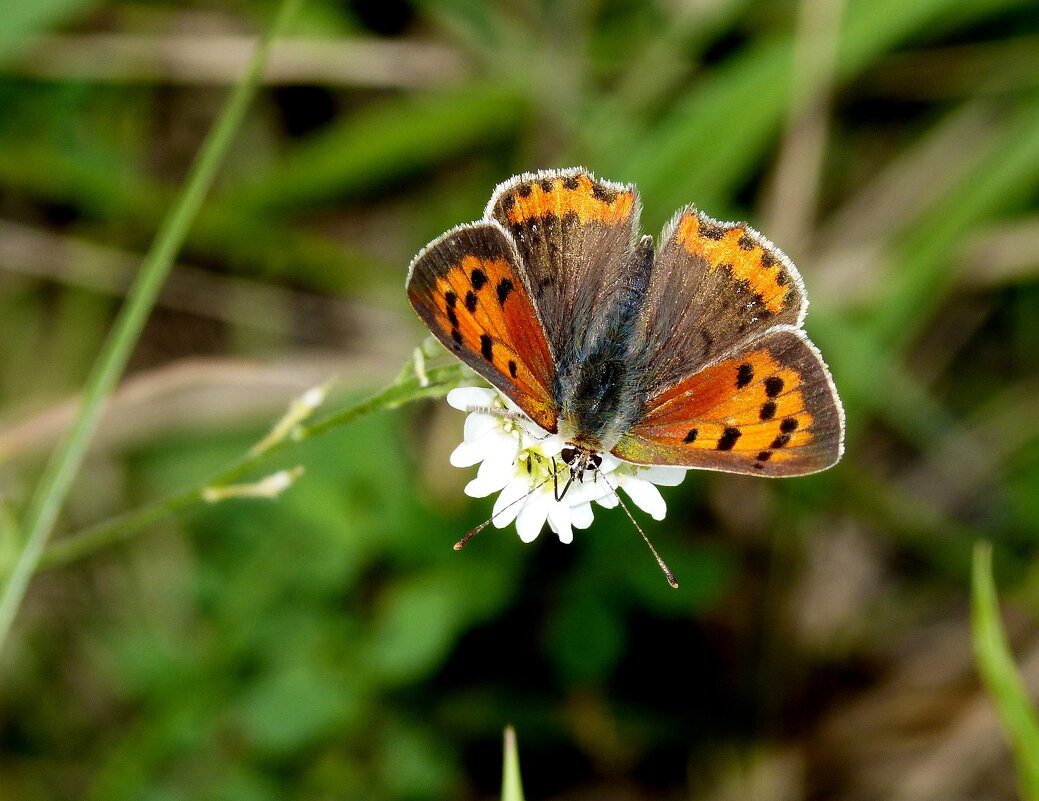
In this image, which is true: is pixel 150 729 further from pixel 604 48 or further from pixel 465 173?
pixel 604 48

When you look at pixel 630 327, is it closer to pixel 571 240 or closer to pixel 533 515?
pixel 571 240

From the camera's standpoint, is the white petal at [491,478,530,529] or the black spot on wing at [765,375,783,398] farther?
the white petal at [491,478,530,529]

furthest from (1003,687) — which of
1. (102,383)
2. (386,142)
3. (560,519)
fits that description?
(386,142)

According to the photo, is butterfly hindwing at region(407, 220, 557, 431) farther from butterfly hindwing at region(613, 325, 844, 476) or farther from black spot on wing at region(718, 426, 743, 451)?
black spot on wing at region(718, 426, 743, 451)

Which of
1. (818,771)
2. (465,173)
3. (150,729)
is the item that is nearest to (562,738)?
(818,771)

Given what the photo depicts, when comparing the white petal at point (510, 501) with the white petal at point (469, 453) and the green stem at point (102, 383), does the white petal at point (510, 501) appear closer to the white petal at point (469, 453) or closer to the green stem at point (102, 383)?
the white petal at point (469, 453)

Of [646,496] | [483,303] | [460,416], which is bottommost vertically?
[646,496]

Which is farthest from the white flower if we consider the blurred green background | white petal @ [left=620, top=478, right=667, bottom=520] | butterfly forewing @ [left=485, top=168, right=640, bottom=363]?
the blurred green background
